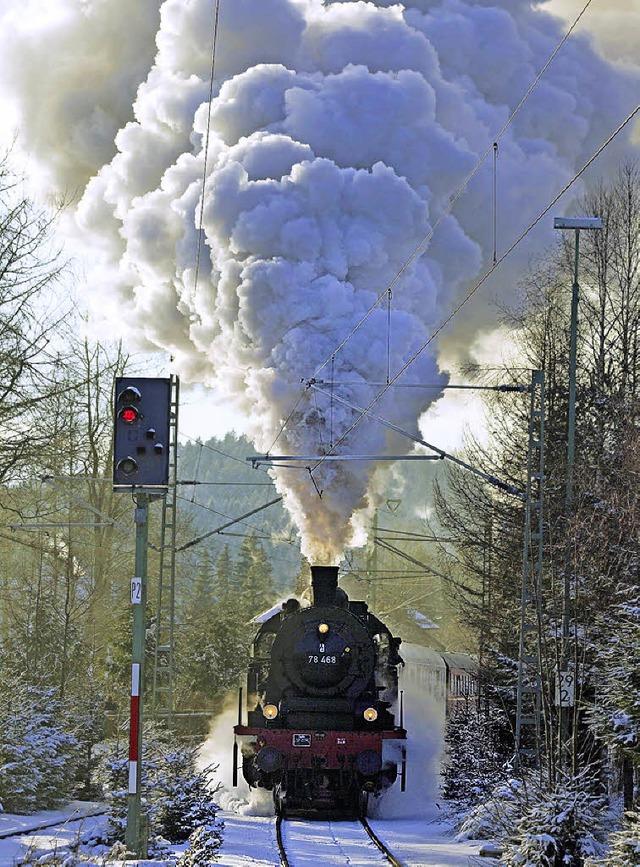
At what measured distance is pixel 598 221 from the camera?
17.0 meters

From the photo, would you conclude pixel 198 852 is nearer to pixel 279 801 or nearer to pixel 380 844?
pixel 380 844

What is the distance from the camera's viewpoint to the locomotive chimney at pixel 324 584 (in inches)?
801

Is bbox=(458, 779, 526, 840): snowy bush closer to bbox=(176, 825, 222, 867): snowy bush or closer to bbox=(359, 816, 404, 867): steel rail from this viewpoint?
bbox=(359, 816, 404, 867): steel rail

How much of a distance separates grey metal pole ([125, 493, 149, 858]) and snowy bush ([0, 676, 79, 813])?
23.4 feet

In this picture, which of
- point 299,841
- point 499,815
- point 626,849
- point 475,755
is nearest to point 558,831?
point 626,849

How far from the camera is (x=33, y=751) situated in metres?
20.9

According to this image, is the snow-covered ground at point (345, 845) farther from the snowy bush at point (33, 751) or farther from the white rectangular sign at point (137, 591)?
the snowy bush at point (33, 751)

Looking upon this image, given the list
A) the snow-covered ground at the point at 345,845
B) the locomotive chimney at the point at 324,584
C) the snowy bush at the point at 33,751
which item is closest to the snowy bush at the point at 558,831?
the snow-covered ground at the point at 345,845

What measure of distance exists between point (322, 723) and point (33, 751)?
5125mm

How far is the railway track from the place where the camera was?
579 inches

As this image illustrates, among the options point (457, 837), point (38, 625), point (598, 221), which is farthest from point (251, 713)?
point (38, 625)

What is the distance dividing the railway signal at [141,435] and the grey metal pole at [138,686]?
0.42 metres

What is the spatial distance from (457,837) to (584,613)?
3.41 metres

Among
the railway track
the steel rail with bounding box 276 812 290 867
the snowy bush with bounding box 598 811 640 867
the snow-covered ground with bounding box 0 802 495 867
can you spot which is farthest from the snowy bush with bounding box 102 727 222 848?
the snowy bush with bounding box 598 811 640 867
